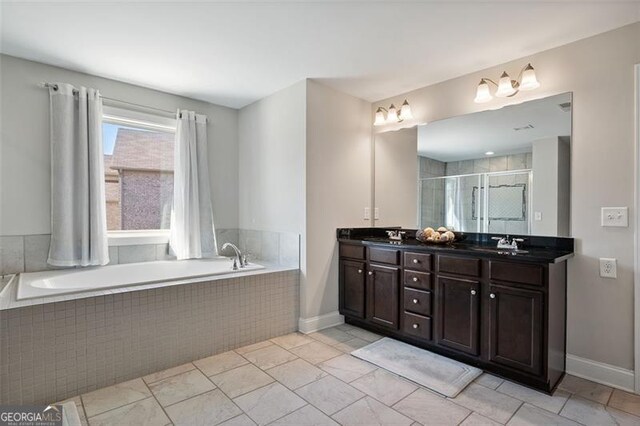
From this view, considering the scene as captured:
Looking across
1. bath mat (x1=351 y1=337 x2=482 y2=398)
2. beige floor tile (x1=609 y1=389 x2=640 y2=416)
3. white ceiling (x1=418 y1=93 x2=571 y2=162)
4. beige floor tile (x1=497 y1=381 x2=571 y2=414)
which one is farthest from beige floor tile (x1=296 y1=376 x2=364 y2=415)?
white ceiling (x1=418 y1=93 x2=571 y2=162)

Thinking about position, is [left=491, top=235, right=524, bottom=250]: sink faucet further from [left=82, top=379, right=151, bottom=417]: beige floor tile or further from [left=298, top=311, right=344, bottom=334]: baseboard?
[left=82, top=379, right=151, bottom=417]: beige floor tile

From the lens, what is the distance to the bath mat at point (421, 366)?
2127 mm

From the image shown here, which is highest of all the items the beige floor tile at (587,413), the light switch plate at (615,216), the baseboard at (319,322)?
the light switch plate at (615,216)

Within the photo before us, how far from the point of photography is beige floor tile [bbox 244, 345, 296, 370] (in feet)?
8.05

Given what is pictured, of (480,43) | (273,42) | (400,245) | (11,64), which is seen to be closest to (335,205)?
(400,245)

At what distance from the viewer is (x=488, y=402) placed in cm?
195

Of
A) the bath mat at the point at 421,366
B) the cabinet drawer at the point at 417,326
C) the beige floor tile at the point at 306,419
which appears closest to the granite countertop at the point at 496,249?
the cabinet drawer at the point at 417,326

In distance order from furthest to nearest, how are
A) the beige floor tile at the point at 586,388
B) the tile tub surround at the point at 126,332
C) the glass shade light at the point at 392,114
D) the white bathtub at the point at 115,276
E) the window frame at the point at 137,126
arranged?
the glass shade light at the point at 392,114, the window frame at the point at 137,126, the white bathtub at the point at 115,276, the beige floor tile at the point at 586,388, the tile tub surround at the point at 126,332

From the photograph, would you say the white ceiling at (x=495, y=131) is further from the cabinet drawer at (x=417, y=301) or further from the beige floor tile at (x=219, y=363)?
the beige floor tile at (x=219, y=363)

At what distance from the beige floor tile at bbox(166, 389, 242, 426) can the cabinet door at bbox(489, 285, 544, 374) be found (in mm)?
1730

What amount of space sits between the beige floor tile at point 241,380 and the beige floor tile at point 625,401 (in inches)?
83.8

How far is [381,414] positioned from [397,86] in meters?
2.80

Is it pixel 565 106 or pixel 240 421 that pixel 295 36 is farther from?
pixel 240 421

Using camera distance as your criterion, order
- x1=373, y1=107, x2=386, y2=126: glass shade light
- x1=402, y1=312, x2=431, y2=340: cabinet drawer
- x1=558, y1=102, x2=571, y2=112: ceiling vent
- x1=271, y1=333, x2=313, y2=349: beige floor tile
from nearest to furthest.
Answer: x1=558, y1=102, x2=571, y2=112: ceiling vent, x1=402, y1=312, x2=431, y2=340: cabinet drawer, x1=271, y1=333, x2=313, y2=349: beige floor tile, x1=373, y1=107, x2=386, y2=126: glass shade light
